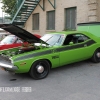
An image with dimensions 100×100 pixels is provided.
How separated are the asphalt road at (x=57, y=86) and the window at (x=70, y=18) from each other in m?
6.45

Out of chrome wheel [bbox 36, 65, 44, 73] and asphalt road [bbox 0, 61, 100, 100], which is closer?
asphalt road [bbox 0, 61, 100, 100]

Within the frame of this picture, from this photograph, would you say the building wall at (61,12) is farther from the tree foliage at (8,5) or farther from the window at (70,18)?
the tree foliage at (8,5)

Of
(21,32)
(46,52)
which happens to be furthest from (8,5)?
(46,52)

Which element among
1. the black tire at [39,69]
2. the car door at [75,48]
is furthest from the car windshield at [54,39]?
the black tire at [39,69]

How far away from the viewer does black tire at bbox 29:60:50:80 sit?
16.9 feet

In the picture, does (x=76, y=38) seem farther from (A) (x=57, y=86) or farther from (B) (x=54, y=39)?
(A) (x=57, y=86)

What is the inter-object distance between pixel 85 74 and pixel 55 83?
1311mm

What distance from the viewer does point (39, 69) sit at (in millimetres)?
5227

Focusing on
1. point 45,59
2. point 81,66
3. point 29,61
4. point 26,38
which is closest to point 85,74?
point 81,66

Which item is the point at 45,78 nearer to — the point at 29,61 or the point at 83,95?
the point at 29,61

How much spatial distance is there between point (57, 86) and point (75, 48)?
6.51 feet

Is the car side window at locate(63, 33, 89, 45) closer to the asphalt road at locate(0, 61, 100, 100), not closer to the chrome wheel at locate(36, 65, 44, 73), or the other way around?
the asphalt road at locate(0, 61, 100, 100)

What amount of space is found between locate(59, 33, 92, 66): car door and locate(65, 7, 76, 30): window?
5.69m

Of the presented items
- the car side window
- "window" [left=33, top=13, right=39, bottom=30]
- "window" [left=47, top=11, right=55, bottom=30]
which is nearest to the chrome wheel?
the car side window
